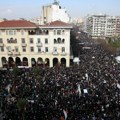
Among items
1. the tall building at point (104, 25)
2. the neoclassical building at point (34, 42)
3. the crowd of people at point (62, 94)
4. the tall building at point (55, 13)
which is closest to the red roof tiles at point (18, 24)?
the neoclassical building at point (34, 42)

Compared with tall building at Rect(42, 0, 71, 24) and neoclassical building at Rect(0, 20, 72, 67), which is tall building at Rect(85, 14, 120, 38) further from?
neoclassical building at Rect(0, 20, 72, 67)

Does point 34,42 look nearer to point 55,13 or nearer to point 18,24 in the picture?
point 18,24

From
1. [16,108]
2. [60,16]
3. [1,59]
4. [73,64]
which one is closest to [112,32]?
[60,16]

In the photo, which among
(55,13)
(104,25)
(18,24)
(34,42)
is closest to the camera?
(18,24)

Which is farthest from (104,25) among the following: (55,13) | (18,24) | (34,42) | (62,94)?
(62,94)

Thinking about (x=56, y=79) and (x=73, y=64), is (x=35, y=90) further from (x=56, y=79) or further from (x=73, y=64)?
(x=73, y=64)
